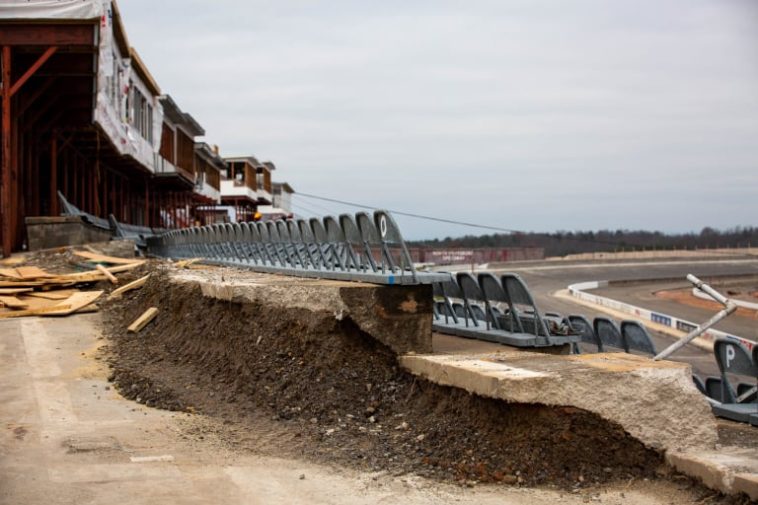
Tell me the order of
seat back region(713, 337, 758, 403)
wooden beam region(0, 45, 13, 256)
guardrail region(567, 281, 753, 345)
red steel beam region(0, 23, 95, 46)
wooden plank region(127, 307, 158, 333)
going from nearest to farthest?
1. seat back region(713, 337, 758, 403)
2. wooden plank region(127, 307, 158, 333)
3. wooden beam region(0, 45, 13, 256)
4. red steel beam region(0, 23, 95, 46)
5. guardrail region(567, 281, 753, 345)

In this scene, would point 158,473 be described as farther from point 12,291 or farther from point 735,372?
point 12,291

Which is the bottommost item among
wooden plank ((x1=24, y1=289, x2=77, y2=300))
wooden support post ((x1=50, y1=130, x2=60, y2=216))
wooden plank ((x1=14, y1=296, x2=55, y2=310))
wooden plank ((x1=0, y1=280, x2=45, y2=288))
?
wooden plank ((x1=14, y1=296, x2=55, y2=310))

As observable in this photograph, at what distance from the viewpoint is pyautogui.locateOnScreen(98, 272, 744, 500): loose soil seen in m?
6.32

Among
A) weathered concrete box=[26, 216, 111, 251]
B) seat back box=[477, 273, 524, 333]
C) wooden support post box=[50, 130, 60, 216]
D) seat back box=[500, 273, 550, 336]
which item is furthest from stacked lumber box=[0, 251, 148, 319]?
wooden support post box=[50, 130, 60, 216]

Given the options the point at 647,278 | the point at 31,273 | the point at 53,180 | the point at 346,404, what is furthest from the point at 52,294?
the point at 647,278

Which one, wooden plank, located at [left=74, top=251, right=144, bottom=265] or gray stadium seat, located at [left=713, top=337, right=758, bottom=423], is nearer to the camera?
gray stadium seat, located at [left=713, top=337, right=758, bottom=423]

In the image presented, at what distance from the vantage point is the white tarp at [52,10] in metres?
20.8

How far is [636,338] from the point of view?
1155 centimetres

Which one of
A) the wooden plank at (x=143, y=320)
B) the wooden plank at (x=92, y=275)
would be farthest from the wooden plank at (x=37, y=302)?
the wooden plank at (x=143, y=320)

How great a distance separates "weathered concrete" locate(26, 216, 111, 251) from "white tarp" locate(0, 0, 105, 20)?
4.97 metres

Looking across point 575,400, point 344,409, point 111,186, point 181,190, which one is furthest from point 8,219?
Answer: point 181,190

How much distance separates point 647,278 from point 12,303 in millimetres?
72511

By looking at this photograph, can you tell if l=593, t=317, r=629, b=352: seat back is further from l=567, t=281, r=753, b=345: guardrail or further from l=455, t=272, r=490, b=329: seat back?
l=567, t=281, r=753, b=345: guardrail

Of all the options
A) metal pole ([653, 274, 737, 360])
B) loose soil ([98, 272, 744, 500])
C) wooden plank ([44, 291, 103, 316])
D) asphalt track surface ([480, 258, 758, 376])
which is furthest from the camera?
asphalt track surface ([480, 258, 758, 376])
